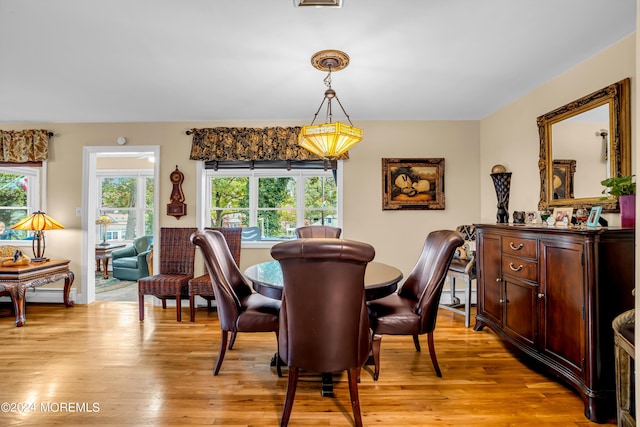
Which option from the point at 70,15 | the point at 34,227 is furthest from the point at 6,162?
the point at 70,15

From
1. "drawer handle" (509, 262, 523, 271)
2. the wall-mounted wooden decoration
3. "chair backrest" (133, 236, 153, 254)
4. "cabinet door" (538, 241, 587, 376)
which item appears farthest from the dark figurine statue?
"chair backrest" (133, 236, 153, 254)

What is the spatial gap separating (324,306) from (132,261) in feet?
16.1

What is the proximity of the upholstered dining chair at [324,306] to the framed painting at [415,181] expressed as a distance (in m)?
2.56

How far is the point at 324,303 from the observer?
150 cm

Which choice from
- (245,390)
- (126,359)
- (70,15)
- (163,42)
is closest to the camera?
(70,15)

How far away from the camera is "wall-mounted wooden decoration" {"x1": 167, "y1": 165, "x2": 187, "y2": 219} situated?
388 centimetres

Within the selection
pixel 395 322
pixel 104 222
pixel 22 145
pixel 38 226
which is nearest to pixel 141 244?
pixel 104 222

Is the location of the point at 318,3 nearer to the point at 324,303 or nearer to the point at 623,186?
the point at 324,303

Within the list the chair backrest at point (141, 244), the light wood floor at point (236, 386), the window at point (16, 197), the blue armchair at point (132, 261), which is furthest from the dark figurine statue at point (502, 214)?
the window at point (16, 197)

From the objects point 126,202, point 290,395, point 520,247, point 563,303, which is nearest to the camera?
point 290,395

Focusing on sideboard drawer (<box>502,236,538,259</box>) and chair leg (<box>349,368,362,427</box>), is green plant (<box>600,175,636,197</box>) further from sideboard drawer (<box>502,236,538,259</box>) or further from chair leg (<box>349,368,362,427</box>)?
chair leg (<box>349,368,362,427</box>)

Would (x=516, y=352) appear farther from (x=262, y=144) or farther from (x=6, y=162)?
(x=6, y=162)

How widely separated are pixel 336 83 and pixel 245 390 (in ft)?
8.61

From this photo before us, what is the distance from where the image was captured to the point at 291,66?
8.23ft
